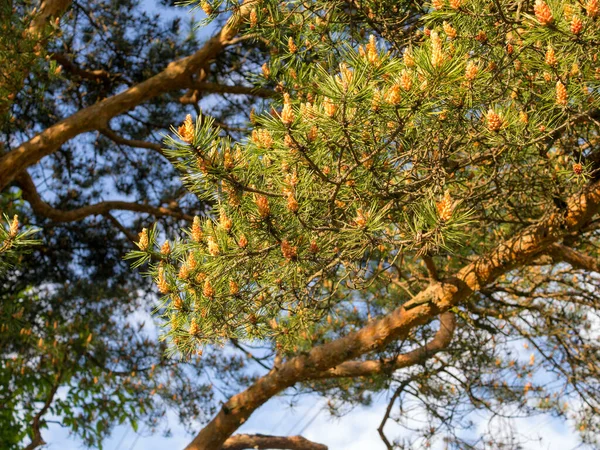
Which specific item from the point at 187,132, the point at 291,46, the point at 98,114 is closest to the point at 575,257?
the point at 291,46

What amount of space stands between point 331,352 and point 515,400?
1256 millimetres

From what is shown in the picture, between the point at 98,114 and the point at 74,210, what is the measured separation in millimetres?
797

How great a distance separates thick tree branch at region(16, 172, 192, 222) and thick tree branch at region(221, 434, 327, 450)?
1.36 metres

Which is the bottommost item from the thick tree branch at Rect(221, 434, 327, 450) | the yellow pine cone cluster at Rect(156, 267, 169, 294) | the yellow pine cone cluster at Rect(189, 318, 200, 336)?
the yellow pine cone cluster at Rect(189, 318, 200, 336)

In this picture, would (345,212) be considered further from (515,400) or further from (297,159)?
(515,400)

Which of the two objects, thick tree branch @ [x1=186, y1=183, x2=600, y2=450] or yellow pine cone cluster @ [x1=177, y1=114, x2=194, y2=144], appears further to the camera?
thick tree branch @ [x1=186, y1=183, x2=600, y2=450]

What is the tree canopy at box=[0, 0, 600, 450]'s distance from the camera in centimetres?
147

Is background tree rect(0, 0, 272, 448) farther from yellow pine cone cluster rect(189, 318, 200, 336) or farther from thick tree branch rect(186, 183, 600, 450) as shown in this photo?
yellow pine cone cluster rect(189, 318, 200, 336)

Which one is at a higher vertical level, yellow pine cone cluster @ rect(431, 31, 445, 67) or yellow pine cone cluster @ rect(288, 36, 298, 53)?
yellow pine cone cluster @ rect(288, 36, 298, 53)

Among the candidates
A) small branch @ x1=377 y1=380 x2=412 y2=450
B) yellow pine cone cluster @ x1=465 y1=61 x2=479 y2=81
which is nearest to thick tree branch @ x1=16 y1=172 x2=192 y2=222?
small branch @ x1=377 y1=380 x2=412 y2=450

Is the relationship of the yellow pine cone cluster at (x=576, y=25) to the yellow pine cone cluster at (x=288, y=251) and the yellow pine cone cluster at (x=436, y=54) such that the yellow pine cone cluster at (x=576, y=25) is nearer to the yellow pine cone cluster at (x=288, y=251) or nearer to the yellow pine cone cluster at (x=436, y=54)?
the yellow pine cone cluster at (x=436, y=54)

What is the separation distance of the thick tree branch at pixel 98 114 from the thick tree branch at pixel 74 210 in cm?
36

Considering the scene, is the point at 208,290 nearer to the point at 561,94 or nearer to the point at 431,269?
the point at 561,94

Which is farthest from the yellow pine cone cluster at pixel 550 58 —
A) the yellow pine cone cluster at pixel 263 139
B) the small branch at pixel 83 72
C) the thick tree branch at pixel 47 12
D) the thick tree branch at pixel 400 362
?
the small branch at pixel 83 72
